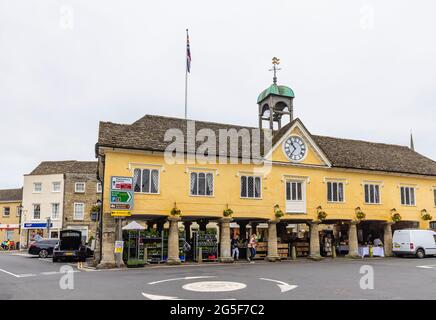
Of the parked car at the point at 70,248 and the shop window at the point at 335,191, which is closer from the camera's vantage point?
the parked car at the point at 70,248

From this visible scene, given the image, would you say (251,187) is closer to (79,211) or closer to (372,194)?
(372,194)

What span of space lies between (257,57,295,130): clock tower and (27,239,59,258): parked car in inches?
791

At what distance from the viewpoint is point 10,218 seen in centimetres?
5847

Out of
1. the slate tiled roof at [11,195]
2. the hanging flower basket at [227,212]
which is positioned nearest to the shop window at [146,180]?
the hanging flower basket at [227,212]

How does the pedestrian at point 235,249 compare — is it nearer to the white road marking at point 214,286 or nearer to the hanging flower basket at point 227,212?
the hanging flower basket at point 227,212

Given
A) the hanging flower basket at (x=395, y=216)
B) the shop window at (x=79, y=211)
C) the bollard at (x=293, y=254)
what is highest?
the shop window at (x=79, y=211)

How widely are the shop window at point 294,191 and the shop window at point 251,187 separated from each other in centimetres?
229

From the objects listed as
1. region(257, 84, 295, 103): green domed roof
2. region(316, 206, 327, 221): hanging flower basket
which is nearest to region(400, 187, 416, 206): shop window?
region(316, 206, 327, 221): hanging flower basket

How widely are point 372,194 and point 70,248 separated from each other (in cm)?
2257

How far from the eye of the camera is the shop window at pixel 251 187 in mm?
28766

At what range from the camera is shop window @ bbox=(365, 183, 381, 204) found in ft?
A: 108

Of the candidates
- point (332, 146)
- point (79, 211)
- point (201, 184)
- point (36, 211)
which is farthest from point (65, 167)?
point (332, 146)
